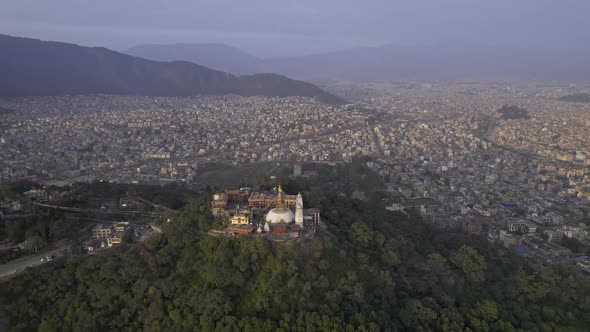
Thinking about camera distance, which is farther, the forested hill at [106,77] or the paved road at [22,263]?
the forested hill at [106,77]

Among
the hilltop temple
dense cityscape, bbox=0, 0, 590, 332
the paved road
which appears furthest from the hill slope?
the paved road

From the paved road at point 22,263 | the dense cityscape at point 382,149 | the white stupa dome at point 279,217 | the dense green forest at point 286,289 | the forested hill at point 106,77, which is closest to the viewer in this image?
the dense green forest at point 286,289

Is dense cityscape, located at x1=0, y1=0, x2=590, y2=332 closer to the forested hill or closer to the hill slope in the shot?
the forested hill

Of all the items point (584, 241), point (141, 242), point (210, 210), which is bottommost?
point (584, 241)

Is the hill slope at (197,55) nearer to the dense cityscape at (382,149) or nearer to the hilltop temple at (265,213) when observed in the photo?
the dense cityscape at (382,149)

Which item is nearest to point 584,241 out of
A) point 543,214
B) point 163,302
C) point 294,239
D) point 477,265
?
point 543,214

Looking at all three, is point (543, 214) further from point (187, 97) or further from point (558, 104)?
point (187, 97)

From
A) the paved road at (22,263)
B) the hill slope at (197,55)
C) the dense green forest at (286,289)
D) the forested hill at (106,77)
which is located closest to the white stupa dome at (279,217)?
the dense green forest at (286,289)
